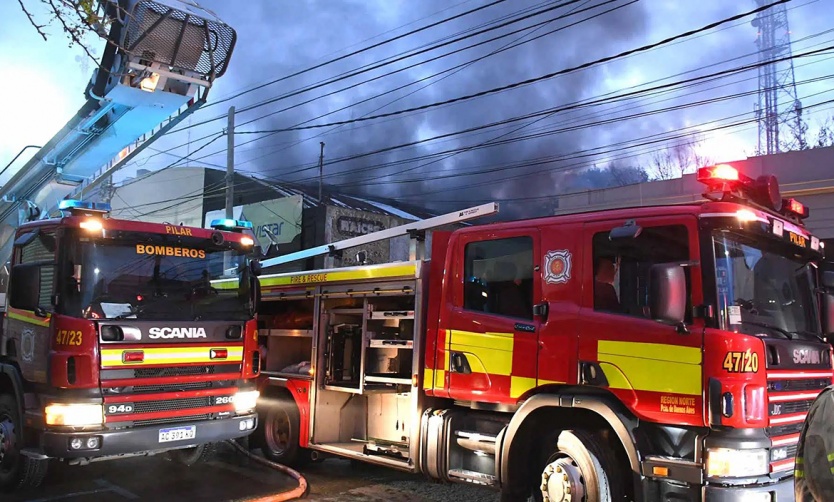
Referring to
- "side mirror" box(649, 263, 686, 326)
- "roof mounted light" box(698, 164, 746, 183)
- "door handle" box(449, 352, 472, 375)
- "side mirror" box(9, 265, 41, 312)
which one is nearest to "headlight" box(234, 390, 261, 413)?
"side mirror" box(9, 265, 41, 312)

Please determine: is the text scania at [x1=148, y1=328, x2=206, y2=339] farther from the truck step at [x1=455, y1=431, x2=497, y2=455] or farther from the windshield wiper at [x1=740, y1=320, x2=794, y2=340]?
the windshield wiper at [x1=740, y1=320, x2=794, y2=340]

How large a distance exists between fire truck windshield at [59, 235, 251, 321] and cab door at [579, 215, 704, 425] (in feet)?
13.5

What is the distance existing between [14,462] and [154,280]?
7.52 feet

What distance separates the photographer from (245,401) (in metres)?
7.54

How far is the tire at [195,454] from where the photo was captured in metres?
8.23

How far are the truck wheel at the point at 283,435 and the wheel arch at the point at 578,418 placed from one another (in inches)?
138

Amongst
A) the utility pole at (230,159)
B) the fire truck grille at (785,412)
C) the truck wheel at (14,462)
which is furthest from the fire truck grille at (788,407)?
the utility pole at (230,159)

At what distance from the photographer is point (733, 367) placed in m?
4.52

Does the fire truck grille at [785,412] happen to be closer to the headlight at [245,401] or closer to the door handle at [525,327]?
the door handle at [525,327]

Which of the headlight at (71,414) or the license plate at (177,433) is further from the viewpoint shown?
the license plate at (177,433)

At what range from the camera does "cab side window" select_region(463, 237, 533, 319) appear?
5918mm

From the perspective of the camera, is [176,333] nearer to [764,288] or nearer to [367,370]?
[367,370]

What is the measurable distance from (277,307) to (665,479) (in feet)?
19.9

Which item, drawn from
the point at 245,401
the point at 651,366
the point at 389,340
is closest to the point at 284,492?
the point at 245,401
